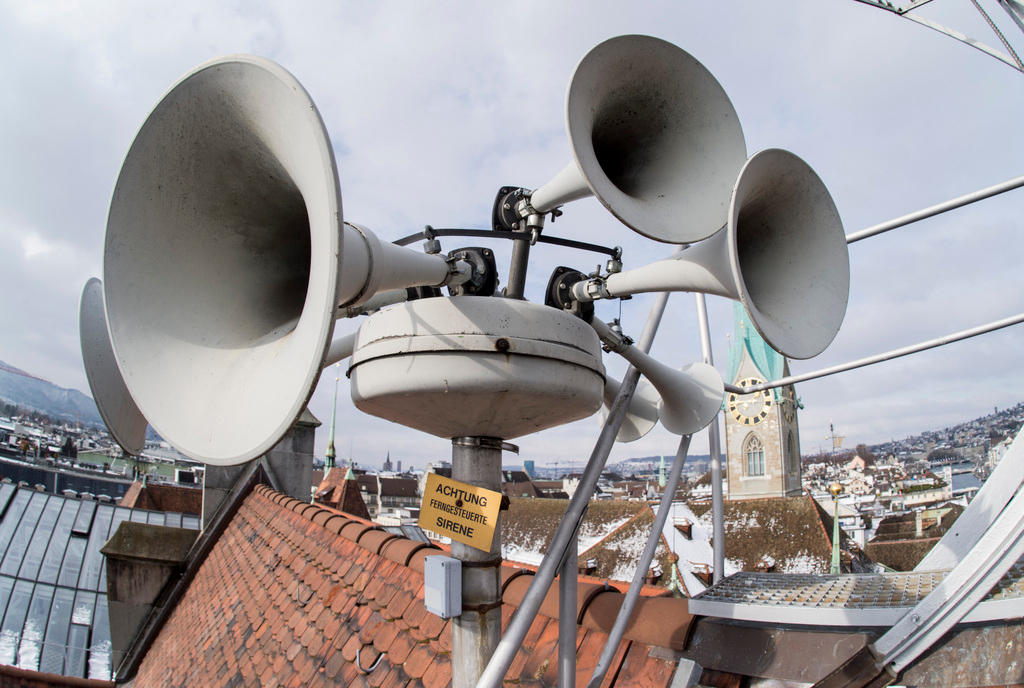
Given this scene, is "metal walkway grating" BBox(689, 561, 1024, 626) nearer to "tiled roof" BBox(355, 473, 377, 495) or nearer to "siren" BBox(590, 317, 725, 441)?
"siren" BBox(590, 317, 725, 441)

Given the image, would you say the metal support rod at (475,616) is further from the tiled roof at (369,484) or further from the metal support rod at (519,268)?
the tiled roof at (369,484)

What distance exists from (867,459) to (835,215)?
195 metres

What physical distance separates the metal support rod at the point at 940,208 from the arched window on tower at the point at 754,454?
1866 inches

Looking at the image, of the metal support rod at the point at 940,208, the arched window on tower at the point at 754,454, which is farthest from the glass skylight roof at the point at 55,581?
the arched window on tower at the point at 754,454

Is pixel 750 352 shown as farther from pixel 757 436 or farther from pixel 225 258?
pixel 225 258

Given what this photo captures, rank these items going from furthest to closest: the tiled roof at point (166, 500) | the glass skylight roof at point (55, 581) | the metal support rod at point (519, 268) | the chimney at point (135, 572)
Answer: the tiled roof at point (166, 500), the glass skylight roof at point (55, 581), the chimney at point (135, 572), the metal support rod at point (519, 268)

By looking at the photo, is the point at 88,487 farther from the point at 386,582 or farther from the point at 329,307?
the point at 329,307

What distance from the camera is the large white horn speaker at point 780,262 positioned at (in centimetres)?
185

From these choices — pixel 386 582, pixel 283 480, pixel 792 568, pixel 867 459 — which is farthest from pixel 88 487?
pixel 867 459

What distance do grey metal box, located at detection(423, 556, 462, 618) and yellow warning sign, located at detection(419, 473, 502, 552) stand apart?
0.27 feet

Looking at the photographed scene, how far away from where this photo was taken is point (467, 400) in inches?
70.9

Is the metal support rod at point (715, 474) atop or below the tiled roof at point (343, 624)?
atop

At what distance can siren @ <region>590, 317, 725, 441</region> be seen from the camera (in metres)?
2.46

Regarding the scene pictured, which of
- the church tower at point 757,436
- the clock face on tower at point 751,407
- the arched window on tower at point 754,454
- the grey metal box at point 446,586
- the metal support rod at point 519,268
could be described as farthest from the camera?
the clock face on tower at point 751,407
